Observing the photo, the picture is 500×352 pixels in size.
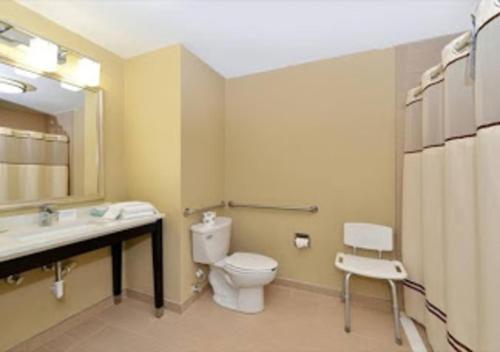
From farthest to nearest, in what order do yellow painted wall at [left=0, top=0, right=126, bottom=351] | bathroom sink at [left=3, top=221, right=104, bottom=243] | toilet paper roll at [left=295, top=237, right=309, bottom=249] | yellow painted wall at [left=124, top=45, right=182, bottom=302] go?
toilet paper roll at [left=295, top=237, right=309, bottom=249]
yellow painted wall at [left=124, top=45, right=182, bottom=302]
yellow painted wall at [left=0, top=0, right=126, bottom=351]
bathroom sink at [left=3, top=221, right=104, bottom=243]

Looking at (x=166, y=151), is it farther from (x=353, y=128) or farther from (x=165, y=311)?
(x=353, y=128)

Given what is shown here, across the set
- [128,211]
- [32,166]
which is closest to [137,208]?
[128,211]

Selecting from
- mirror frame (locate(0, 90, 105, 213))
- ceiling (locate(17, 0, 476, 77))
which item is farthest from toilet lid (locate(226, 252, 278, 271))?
ceiling (locate(17, 0, 476, 77))

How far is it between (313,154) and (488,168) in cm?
138

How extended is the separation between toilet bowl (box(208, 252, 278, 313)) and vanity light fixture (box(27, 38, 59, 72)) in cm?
187

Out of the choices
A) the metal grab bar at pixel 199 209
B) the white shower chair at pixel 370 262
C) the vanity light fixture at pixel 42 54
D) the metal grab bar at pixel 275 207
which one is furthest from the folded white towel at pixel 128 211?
the white shower chair at pixel 370 262

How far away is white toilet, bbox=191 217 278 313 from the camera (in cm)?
186

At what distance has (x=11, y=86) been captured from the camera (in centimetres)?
147

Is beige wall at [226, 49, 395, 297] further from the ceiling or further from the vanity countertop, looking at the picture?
the vanity countertop

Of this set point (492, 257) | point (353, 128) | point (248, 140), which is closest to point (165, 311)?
point (248, 140)

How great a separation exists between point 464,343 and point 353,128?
153cm

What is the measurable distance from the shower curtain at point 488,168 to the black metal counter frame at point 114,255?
184 cm

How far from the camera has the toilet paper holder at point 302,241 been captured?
2.19 m

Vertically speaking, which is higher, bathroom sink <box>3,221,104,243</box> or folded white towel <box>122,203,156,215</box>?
folded white towel <box>122,203,156,215</box>
